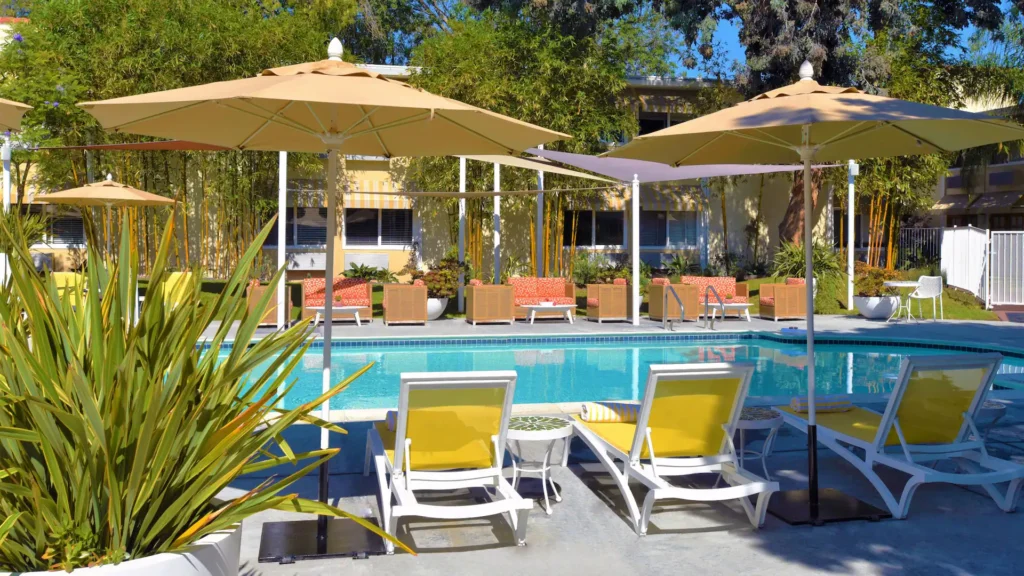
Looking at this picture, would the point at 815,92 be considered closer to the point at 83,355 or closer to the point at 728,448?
the point at 728,448

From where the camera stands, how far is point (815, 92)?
4938mm

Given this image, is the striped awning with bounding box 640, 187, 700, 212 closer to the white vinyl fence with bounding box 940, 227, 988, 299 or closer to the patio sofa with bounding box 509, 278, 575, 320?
the white vinyl fence with bounding box 940, 227, 988, 299

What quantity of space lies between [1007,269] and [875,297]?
160 inches

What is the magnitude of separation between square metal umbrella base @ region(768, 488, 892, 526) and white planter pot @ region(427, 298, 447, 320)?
38.4ft

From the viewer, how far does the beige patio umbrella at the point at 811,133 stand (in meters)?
4.55

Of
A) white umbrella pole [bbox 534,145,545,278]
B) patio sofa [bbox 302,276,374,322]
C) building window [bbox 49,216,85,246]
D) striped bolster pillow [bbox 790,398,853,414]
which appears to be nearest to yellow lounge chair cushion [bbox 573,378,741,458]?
striped bolster pillow [bbox 790,398,853,414]

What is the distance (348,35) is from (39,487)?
1153 inches

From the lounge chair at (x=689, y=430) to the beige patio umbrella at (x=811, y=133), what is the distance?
41 centimetres

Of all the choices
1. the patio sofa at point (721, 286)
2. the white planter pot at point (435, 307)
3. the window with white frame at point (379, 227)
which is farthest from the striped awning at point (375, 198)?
the patio sofa at point (721, 286)

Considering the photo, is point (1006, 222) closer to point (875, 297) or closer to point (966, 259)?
point (966, 259)

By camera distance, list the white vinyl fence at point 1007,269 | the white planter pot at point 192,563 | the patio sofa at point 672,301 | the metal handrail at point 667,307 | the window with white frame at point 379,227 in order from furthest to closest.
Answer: the window with white frame at point 379,227 < the white vinyl fence at point 1007,269 < the patio sofa at point 672,301 < the metal handrail at point 667,307 < the white planter pot at point 192,563

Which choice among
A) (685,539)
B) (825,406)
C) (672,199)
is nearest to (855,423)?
(825,406)

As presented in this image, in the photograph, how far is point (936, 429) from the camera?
4.85 metres

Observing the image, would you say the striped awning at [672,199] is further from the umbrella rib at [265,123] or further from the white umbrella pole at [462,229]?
the umbrella rib at [265,123]
